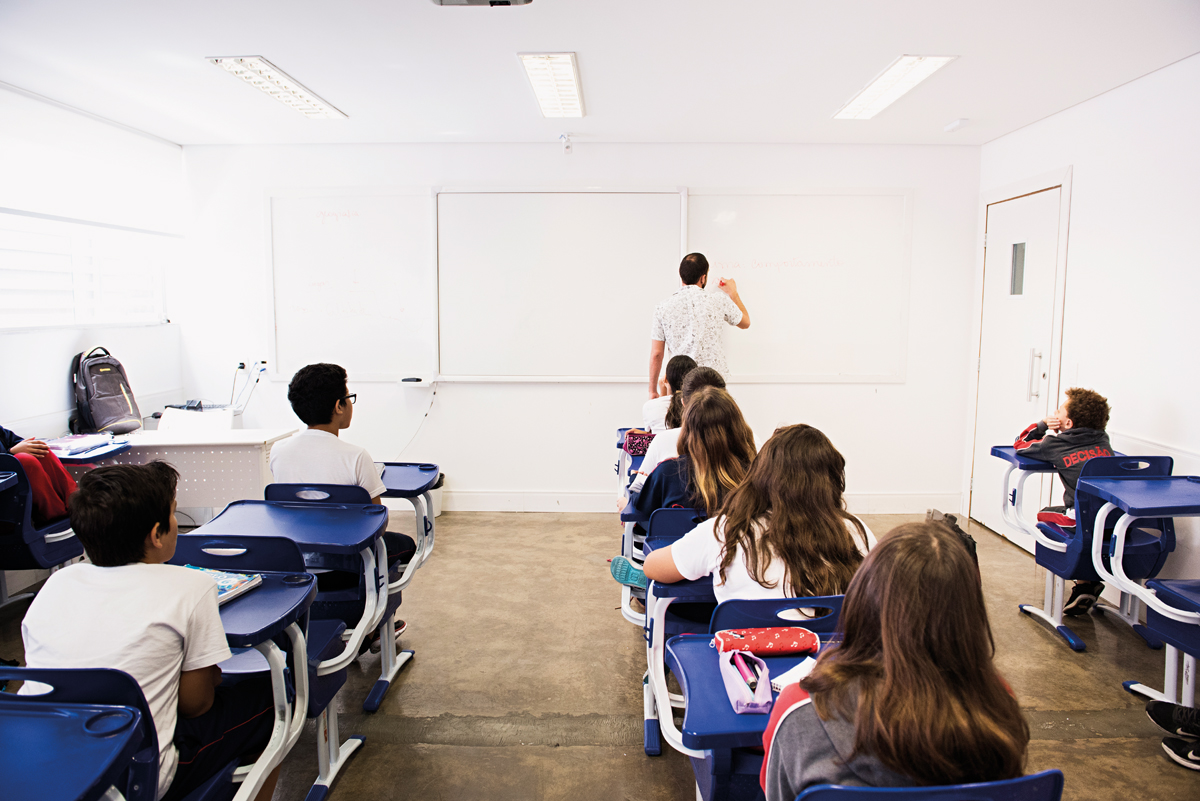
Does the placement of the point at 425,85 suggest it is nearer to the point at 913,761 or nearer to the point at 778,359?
the point at 778,359

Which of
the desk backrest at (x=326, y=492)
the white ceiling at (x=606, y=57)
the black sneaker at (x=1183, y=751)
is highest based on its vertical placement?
the white ceiling at (x=606, y=57)

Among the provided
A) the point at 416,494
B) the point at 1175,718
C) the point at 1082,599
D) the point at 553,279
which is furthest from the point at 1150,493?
the point at 553,279

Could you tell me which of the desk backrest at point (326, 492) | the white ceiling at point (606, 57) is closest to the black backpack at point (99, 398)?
the white ceiling at point (606, 57)

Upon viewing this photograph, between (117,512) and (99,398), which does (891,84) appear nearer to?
(117,512)

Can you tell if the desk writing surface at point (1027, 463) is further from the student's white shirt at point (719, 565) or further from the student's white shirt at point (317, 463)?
the student's white shirt at point (317, 463)

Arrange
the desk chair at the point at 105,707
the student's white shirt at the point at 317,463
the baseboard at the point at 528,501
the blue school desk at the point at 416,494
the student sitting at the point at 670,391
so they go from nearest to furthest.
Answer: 1. the desk chair at the point at 105,707
2. the student's white shirt at the point at 317,463
3. the blue school desk at the point at 416,494
4. the student sitting at the point at 670,391
5. the baseboard at the point at 528,501

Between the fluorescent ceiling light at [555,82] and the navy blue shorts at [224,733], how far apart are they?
288 cm

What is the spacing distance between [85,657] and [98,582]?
0.14m

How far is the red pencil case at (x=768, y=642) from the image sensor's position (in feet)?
4.37

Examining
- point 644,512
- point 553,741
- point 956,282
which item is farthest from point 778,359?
point 553,741

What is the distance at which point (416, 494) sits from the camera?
2660 mm

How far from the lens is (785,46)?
3.17 meters

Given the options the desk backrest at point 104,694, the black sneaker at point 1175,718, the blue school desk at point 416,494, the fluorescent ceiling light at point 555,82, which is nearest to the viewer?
the desk backrest at point 104,694

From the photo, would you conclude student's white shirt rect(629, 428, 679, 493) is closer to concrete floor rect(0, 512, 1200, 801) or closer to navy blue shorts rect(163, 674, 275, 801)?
concrete floor rect(0, 512, 1200, 801)
